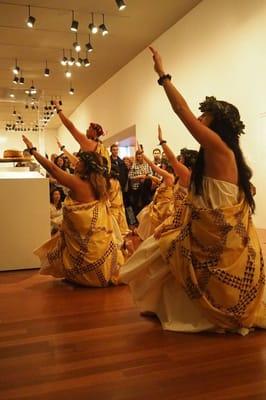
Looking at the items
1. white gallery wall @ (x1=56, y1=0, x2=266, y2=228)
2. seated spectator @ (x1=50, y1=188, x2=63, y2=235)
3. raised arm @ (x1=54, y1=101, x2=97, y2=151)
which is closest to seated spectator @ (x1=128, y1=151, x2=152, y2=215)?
white gallery wall @ (x1=56, y1=0, x2=266, y2=228)

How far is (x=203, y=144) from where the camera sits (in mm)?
2393

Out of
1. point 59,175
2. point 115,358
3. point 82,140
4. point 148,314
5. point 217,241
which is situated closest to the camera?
point 115,358

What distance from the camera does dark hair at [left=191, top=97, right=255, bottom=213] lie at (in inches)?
96.9

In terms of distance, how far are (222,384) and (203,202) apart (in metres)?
0.97

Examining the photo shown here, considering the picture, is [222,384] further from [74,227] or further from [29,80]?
[29,80]

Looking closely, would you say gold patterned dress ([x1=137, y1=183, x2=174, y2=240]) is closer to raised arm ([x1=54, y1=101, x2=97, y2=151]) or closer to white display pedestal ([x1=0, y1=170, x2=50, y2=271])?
raised arm ([x1=54, y1=101, x2=97, y2=151])

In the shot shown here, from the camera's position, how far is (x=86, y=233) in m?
3.70

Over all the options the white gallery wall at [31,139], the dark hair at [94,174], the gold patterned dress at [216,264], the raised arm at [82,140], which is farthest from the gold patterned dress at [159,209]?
the gold patterned dress at [216,264]

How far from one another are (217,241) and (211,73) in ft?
17.3

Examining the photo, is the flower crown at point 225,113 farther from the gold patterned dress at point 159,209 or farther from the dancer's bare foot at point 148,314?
the gold patterned dress at point 159,209

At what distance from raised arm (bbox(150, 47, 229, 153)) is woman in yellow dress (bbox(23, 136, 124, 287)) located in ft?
5.00

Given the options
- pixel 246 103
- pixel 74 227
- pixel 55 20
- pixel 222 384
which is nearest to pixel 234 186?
pixel 222 384

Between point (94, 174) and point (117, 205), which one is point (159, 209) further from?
point (94, 174)

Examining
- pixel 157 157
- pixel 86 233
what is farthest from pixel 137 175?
pixel 86 233
